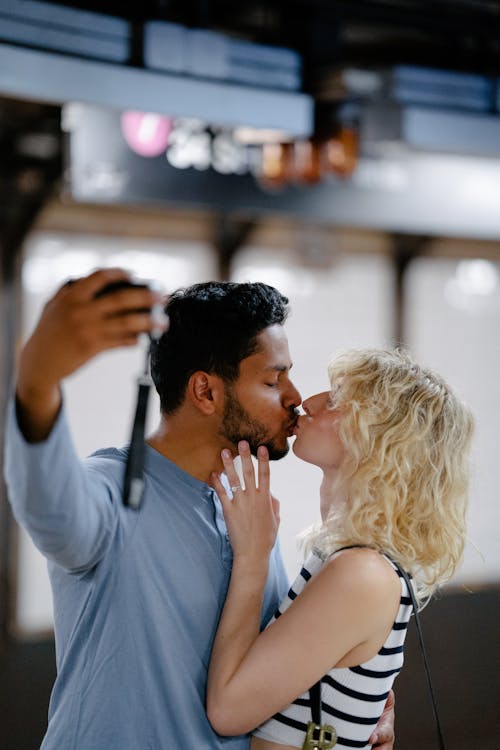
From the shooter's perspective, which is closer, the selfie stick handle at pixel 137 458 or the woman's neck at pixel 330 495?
the selfie stick handle at pixel 137 458

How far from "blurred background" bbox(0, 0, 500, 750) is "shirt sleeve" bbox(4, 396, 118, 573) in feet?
2.72

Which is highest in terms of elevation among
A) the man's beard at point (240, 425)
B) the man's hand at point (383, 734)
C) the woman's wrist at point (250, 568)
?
the man's beard at point (240, 425)

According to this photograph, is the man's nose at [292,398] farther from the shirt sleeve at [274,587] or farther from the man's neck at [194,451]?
the shirt sleeve at [274,587]

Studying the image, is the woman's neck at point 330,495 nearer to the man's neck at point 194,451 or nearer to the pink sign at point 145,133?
the man's neck at point 194,451

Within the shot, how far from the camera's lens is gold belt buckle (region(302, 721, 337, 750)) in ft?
5.79

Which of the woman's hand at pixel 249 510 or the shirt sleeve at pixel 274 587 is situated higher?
the woman's hand at pixel 249 510

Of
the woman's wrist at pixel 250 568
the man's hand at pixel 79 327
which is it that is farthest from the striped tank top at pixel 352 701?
the man's hand at pixel 79 327

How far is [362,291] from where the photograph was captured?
5.49 m

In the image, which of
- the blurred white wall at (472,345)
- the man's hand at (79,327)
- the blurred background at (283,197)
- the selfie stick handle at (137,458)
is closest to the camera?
the man's hand at (79,327)

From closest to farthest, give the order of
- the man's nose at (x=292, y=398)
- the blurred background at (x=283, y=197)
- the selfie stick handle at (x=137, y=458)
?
1. the selfie stick handle at (x=137, y=458)
2. the man's nose at (x=292, y=398)
3. the blurred background at (x=283, y=197)

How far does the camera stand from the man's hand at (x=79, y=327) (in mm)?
1201

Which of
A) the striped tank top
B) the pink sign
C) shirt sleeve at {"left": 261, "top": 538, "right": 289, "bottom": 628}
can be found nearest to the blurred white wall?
the pink sign

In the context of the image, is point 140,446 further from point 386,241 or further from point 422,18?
point 386,241

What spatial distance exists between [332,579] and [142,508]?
347 millimetres
